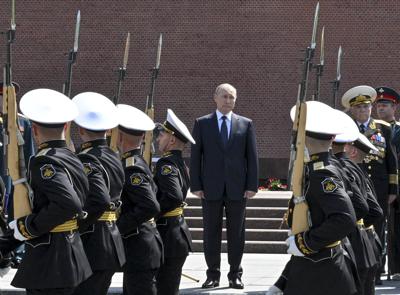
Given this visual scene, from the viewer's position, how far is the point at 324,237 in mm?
5977

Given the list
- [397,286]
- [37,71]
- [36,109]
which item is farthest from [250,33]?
[36,109]

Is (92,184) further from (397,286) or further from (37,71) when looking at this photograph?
(37,71)

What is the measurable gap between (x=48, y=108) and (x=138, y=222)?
1.64 metres

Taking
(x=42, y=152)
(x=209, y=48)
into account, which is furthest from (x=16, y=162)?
(x=209, y=48)

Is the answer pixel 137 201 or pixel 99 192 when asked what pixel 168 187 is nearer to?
pixel 137 201

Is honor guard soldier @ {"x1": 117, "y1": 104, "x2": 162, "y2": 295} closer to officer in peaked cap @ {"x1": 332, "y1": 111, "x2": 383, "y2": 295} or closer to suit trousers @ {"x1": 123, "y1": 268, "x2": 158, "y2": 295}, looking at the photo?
suit trousers @ {"x1": 123, "y1": 268, "x2": 158, "y2": 295}

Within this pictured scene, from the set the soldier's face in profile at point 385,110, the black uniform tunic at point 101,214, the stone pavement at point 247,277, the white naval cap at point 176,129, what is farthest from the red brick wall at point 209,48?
the black uniform tunic at point 101,214

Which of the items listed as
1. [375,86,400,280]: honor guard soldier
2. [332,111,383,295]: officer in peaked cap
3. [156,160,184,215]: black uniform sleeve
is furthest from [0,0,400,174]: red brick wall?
[332,111,383,295]: officer in peaked cap

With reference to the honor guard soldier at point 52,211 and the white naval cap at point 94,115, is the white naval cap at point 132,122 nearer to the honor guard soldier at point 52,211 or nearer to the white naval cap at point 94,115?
the white naval cap at point 94,115

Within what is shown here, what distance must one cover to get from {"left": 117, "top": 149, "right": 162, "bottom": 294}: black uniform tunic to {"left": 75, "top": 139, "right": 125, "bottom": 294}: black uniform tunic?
501 mm

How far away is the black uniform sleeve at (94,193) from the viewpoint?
6691mm

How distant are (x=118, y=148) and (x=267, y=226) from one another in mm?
7391

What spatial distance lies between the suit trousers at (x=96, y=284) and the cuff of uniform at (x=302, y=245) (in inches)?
58.3

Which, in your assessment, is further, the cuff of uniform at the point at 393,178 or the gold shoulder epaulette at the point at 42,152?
the cuff of uniform at the point at 393,178
